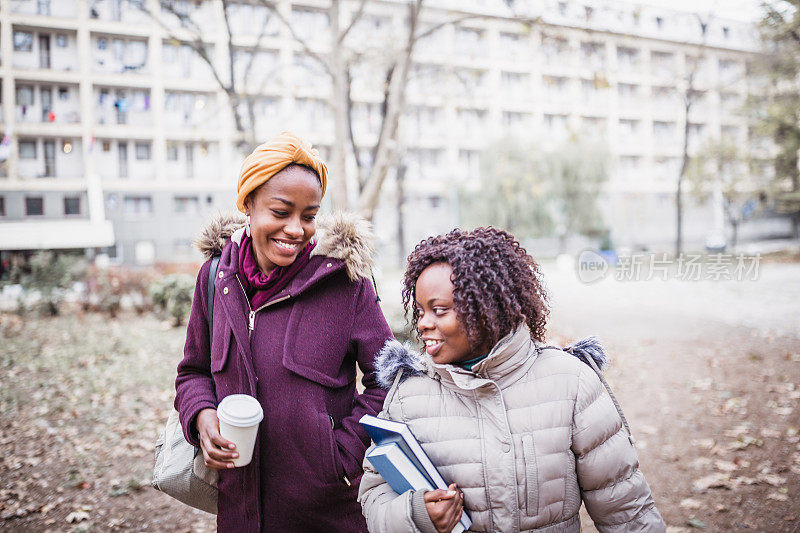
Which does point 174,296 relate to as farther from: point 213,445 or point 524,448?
point 524,448

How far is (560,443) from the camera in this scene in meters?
1.53

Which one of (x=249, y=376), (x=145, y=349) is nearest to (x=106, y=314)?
(x=145, y=349)

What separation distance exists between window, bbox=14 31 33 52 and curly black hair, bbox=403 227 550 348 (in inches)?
522

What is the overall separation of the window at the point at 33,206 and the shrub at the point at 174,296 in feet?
13.2

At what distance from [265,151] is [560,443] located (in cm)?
131

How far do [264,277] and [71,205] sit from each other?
14914 millimetres

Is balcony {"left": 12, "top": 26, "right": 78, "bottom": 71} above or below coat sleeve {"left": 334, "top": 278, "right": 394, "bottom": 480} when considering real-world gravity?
above

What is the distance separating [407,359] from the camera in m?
1.70

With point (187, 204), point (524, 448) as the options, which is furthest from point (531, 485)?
point (187, 204)

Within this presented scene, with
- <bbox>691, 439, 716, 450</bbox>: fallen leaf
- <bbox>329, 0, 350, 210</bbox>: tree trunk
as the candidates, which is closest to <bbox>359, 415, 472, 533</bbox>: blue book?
<bbox>691, 439, 716, 450</bbox>: fallen leaf

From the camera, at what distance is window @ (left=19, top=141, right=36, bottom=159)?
1489cm

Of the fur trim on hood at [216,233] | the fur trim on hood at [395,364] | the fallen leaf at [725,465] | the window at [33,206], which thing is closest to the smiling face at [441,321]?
the fur trim on hood at [395,364]

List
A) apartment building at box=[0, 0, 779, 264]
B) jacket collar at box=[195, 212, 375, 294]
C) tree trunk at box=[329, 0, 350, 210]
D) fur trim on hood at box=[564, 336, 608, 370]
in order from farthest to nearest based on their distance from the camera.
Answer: apartment building at box=[0, 0, 779, 264] < tree trunk at box=[329, 0, 350, 210] < jacket collar at box=[195, 212, 375, 294] < fur trim on hood at box=[564, 336, 608, 370]

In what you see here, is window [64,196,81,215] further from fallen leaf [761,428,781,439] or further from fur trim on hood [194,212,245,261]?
fallen leaf [761,428,781,439]
